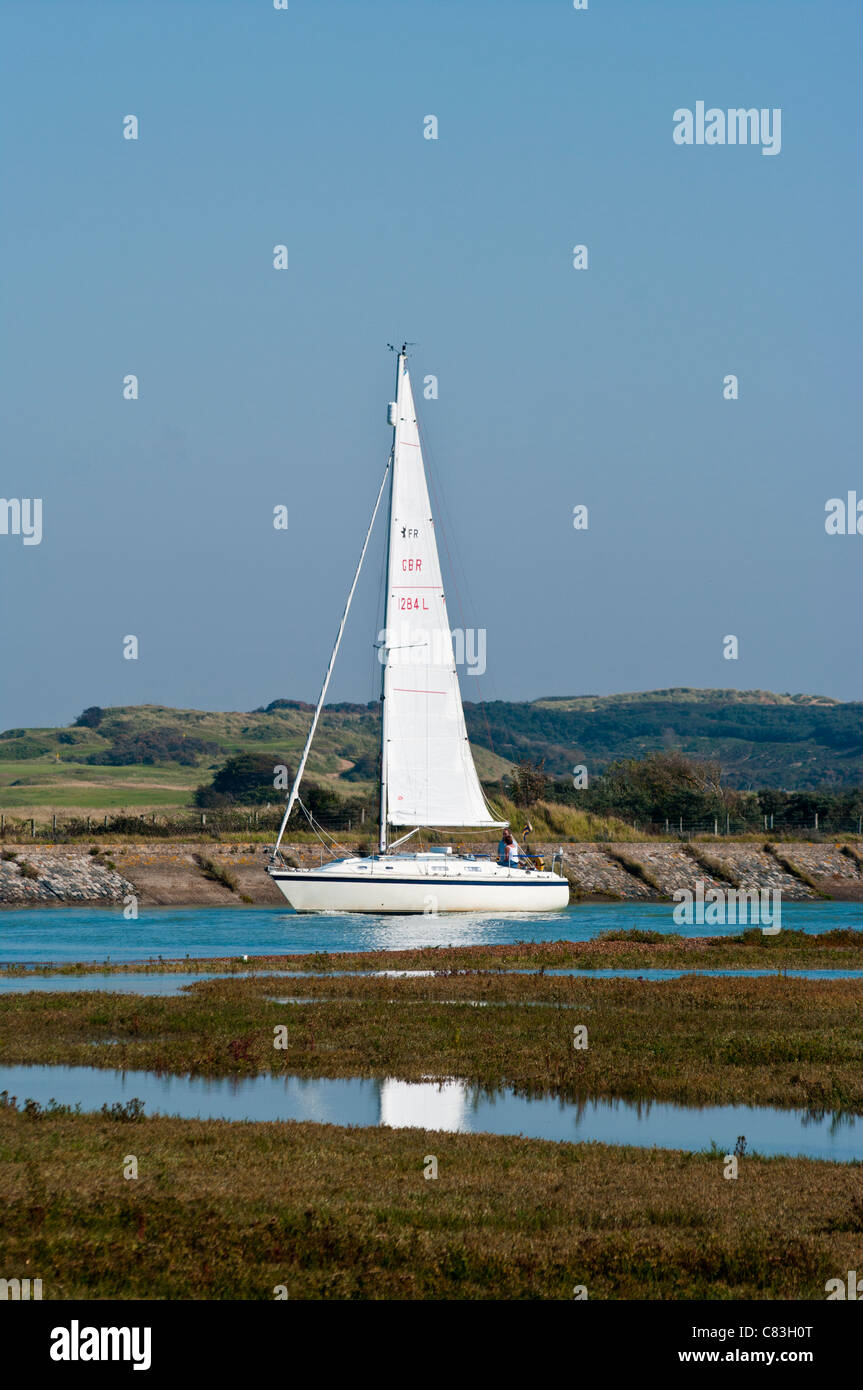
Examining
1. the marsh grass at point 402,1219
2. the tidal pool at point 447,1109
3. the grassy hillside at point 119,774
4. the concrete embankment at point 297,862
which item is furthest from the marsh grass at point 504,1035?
the grassy hillside at point 119,774

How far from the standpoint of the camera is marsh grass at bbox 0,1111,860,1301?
1091 cm

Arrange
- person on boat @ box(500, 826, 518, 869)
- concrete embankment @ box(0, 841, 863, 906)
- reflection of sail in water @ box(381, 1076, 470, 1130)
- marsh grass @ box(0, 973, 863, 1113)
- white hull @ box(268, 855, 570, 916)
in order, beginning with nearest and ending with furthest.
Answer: reflection of sail in water @ box(381, 1076, 470, 1130) → marsh grass @ box(0, 973, 863, 1113) → white hull @ box(268, 855, 570, 916) → person on boat @ box(500, 826, 518, 869) → concrete embankment @ box(0, 841, 863, 906)

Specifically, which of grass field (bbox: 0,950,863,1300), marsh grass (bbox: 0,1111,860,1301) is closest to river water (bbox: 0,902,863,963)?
grass field (bbox: 0,950,863,1300)

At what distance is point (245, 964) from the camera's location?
3600 cm

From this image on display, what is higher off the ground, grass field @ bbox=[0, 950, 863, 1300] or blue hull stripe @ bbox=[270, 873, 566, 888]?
grass field @ bbox=[0, 950, 863, 1300]

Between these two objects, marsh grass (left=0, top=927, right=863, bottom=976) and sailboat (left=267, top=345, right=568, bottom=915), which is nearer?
marsh grass (left=0, top=927, right=863, bottom=976)

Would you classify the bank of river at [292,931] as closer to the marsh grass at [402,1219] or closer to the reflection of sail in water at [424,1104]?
the reflection of sail in water at [424,1104]

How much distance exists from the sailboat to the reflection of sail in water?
1290 inches

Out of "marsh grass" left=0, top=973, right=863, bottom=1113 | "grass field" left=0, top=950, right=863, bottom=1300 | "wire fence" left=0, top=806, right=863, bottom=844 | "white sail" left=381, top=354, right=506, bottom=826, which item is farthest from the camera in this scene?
"wire fence" left=0, top=806, right=863, bottom=844

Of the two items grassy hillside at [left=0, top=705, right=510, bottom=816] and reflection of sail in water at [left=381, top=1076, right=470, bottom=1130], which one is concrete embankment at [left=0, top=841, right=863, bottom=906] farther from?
reflection of sail in water at [left=381, top=1076, right=470, bottom=1130]

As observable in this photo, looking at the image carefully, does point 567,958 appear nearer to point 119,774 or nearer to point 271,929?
point 271,929

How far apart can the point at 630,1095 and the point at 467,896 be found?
35.4 m

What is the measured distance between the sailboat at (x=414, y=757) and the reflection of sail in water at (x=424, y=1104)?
108ft
